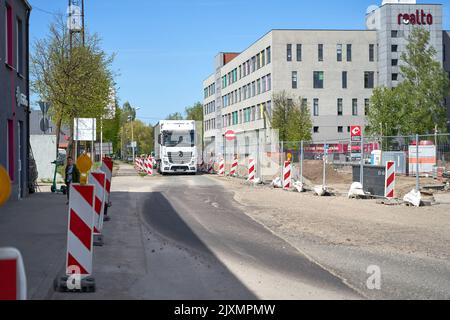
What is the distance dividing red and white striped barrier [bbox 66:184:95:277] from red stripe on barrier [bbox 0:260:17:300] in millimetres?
3329

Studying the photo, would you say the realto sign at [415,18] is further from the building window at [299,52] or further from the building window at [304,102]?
the building window at [304,102]

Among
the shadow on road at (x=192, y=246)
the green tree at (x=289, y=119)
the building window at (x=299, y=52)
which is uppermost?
the building window at (x=299, y=52)

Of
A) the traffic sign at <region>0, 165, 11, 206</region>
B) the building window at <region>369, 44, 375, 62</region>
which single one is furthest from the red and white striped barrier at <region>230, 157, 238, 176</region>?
the building window at <region>369, 44, 375, 62</region>

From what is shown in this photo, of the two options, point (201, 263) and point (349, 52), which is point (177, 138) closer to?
point (201, 263)

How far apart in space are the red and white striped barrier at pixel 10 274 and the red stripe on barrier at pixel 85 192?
338 cm

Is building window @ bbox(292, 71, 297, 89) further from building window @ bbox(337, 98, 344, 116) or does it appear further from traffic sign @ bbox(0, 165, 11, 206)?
traffic sign @ bbox(0, 165, 11, 206)

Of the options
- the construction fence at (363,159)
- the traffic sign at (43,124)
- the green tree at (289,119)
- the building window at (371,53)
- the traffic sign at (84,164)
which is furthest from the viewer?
the building window at (371,53)

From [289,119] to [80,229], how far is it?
173 ft

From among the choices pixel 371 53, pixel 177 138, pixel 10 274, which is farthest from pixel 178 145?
pixel 371 53

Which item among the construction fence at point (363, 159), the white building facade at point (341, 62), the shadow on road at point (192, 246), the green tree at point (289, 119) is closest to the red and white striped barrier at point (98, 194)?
the shadow on road at point (192, 246)

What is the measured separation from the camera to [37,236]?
35.8ft

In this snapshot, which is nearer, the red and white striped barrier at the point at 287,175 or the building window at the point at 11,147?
the building window at the point at 11,147

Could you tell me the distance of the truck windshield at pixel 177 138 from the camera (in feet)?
131

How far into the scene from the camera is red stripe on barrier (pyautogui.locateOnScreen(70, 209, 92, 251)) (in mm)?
6969
